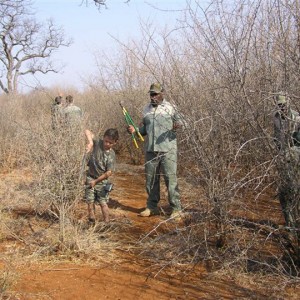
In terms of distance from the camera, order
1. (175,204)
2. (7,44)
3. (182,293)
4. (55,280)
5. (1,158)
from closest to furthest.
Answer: (182,293) < (55,280) < (175,204) < (1,158) < (7,44)

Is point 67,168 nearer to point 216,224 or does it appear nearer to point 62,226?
point 62,226

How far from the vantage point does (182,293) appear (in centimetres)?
365

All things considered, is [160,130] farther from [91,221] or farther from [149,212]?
[91,221]

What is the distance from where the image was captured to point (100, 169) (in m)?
5.26

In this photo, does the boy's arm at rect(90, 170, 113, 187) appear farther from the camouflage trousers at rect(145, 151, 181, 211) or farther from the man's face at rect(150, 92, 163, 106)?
the man's face at rect(150, 92, 163, 106)

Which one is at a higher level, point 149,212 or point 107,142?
point 107,142

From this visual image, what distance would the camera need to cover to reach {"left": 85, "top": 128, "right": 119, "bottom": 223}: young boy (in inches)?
204

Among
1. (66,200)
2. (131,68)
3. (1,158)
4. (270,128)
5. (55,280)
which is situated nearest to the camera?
(55,280)

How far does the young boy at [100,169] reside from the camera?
5.17 m

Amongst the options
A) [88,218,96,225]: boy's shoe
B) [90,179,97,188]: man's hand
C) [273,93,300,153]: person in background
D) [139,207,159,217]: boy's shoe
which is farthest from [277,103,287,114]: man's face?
[139,207,159,217]: boy's shoe

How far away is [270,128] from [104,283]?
83.0 inches

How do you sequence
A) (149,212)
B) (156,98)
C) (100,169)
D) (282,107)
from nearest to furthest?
(282,107) < (100,169) < (156,98) < (149,212)

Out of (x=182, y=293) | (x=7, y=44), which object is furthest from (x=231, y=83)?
(x=7, y=44)

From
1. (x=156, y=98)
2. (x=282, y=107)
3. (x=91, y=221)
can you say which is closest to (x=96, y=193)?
(x=91, y=221)
